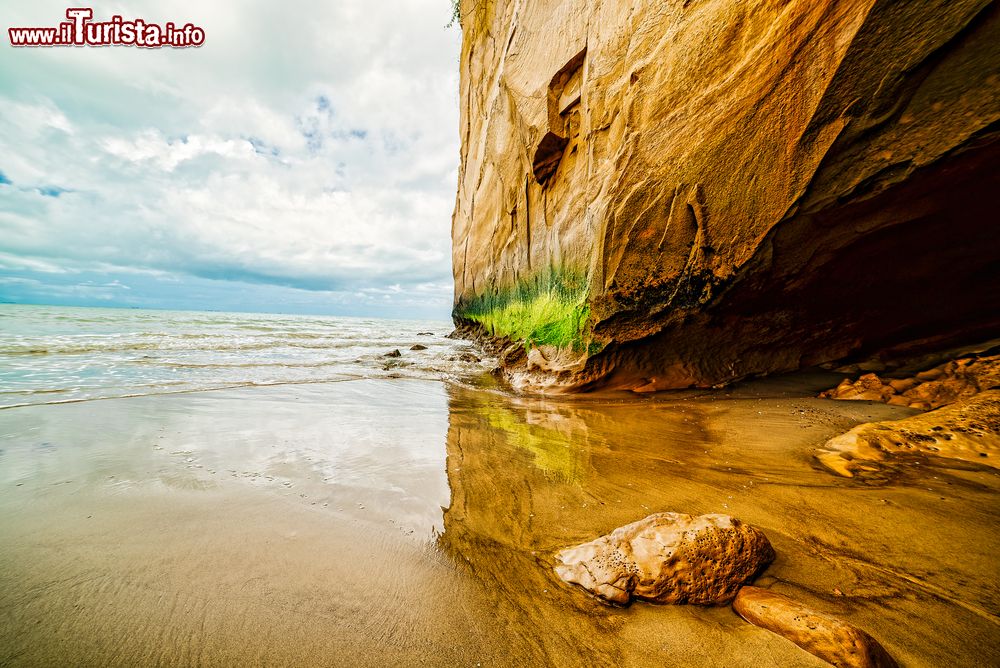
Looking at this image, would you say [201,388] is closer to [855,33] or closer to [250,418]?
[250,418]

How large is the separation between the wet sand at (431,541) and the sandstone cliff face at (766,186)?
1505 mm

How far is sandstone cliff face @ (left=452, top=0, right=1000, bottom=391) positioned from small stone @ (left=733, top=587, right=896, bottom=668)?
3.48 metres

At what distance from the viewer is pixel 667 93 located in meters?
3.77

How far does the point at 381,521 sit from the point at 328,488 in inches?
20.5

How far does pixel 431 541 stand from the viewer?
161 cm

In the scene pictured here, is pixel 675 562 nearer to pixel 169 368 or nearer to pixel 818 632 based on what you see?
pixel 818 632

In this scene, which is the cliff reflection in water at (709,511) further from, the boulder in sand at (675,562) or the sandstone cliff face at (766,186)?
the sandstone cliff face at (766,186)

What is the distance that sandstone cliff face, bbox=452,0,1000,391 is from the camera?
2691 millimetres

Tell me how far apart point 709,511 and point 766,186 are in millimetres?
3152

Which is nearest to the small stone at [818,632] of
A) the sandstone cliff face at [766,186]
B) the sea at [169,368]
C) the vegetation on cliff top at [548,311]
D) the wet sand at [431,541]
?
the wet sand at [431,541]

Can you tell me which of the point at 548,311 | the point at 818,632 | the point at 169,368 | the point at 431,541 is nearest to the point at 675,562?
the point at 818,632

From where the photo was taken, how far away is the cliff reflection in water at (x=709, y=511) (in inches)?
42.5

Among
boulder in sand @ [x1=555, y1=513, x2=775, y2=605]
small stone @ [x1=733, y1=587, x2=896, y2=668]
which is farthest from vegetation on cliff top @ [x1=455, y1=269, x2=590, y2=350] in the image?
small stone @ [x1=733, y1=587, x2=896, y2=668]

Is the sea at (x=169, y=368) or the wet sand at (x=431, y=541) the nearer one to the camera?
the wet sand at (x=431, y=541)
